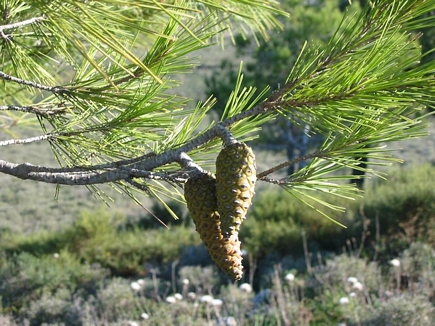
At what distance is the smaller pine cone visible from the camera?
0.91 m

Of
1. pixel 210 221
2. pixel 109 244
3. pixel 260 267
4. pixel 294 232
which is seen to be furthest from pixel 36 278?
pixel 210 221

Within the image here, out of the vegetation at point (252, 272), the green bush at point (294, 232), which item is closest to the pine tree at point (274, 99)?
the vegetation at point (252, 272)

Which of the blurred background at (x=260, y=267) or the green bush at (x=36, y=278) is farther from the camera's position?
the green bush at (x=36, y=278)

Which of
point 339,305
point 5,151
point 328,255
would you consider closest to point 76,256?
point 328,255

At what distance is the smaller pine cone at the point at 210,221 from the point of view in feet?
2.97

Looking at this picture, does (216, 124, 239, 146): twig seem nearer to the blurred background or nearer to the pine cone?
the pine cone

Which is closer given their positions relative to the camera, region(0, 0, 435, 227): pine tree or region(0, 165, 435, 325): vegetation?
region(0, 0, 435, 227): pine tree

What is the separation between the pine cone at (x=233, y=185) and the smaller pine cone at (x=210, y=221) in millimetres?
66

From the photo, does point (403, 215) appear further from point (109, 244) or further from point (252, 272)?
point (109, 244)

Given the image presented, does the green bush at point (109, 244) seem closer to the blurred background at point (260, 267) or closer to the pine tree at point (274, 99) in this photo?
the blurred background at point (260, 267)

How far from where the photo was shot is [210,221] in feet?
3.02

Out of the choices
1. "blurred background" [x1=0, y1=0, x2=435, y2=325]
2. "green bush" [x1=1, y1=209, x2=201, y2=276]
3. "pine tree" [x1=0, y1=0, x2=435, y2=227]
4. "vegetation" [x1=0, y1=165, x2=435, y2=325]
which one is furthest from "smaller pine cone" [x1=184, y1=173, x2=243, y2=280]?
"green bush" [x1=1, y1=209, x2=201, y2=276]

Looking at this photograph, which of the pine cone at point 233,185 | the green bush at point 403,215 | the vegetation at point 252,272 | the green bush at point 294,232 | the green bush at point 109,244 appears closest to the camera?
the pine cone at point 233,185

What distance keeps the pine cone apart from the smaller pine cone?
7cm
